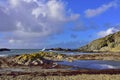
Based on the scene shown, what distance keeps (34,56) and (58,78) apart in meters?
24.2

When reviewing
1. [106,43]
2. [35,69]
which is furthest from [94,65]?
[106,43]

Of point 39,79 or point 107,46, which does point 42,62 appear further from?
point 107,46

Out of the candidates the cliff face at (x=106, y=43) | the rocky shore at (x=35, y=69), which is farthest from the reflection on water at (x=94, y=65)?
the cliff face at (x=106, y=43)

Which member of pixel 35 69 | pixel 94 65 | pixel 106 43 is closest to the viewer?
pixel 35 69

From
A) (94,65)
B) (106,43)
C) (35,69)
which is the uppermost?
(106,43)

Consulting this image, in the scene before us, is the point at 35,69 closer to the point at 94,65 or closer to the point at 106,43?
the point at 94,65

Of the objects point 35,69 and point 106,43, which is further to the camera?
point 106,43

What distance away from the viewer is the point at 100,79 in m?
27.1

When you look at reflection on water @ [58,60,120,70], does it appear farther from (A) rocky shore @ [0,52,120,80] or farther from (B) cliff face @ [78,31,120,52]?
(B) cliff face @ [78,31,120,52]

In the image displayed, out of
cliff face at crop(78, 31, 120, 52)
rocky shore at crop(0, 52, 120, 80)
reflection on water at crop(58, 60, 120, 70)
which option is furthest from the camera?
cliff face at crop(78, 31, 120, 52)

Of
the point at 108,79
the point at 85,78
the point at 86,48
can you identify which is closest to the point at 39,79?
the point at 85,78

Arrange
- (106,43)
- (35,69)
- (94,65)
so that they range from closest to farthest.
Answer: (35,69)
(94,65)
(106,43)

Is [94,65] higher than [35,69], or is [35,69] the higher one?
[94,65]

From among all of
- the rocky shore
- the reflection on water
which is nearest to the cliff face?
the reflection on water
